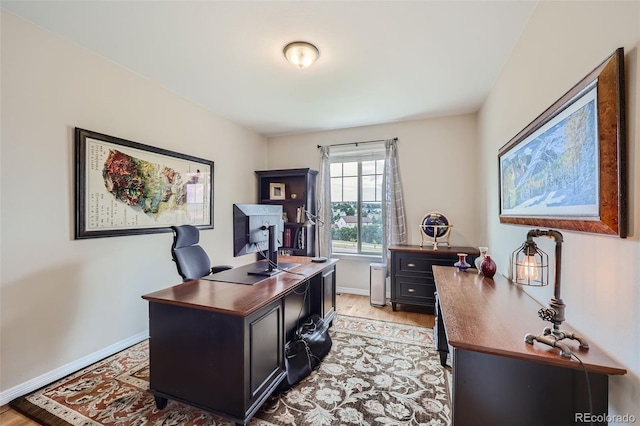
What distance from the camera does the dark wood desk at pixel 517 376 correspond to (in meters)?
0.97

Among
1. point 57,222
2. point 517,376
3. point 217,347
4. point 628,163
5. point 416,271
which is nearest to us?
point 628,163

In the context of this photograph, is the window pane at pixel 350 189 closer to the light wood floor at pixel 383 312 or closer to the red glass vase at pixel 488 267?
the light wood floor at pixel 383 312

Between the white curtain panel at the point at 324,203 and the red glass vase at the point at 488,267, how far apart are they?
2.33 metres

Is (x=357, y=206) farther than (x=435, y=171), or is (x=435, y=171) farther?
(x=357, y=206)

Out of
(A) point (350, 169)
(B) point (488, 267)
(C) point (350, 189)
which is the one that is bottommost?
(B) point (488, 267)

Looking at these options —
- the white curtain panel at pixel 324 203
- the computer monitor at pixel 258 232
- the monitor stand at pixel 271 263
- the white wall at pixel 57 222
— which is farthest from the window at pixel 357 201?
the white wall at pixel 57 222

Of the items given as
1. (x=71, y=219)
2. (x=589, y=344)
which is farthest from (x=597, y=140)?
(x=71, y=219)

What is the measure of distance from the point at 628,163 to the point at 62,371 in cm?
361

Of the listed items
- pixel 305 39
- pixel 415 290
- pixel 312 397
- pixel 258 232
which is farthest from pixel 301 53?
pixel 415 290

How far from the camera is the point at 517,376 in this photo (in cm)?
106

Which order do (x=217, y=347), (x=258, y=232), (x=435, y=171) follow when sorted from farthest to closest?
(x=435, y=171), (x=258, y=232), (x=217, y=347)

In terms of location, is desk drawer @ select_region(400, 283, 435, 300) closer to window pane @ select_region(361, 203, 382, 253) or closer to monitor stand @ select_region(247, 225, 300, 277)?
window pane @ select_region(361, 203, 382, 253)

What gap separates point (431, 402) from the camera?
5.80 feet

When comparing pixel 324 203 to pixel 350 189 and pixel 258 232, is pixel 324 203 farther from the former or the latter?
pixel 258 232
